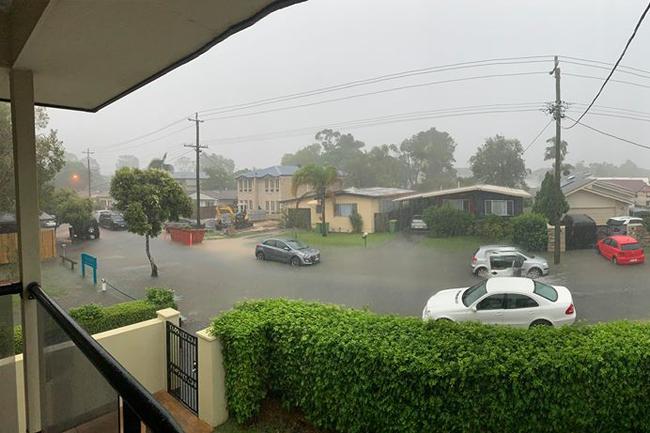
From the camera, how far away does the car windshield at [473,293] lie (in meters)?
3.28

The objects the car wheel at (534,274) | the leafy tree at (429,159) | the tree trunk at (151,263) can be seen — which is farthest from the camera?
the tree trunk at (151,263)

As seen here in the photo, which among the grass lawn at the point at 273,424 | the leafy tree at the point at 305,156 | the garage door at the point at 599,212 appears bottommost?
the grass lawn at the point at 273,424

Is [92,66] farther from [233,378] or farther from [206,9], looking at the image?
[233,378]

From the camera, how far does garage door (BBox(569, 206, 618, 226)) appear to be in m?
3.45

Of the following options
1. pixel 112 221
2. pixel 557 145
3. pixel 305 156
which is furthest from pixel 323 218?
pixel 557 145

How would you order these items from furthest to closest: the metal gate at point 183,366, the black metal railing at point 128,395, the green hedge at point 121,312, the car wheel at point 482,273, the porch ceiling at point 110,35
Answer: the car wheel at point 482,273
the green hedge at point 121,312
the metal gate at point 183,366
the porch ceiling at point 110,35
the black metal railing at point 128,395

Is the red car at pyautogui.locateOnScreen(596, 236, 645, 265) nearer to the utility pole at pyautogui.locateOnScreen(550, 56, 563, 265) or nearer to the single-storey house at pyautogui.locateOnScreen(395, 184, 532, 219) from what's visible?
the utility pole at pyautogui.locateOnScreen(550, 56, 563, 265)

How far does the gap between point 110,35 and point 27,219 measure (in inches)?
21.8

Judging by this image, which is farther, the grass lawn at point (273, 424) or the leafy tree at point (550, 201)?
the leafy tree at point (550, 201)

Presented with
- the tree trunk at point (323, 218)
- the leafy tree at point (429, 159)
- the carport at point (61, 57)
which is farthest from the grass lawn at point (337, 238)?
the carport at point (61, 57)

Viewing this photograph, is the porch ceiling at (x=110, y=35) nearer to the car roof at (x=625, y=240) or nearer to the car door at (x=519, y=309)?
the car door at (x=519, y=309)

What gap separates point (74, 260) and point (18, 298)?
306cm

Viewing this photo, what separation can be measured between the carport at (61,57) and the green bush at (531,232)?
3.49 m

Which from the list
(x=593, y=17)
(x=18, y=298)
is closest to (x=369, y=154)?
(x=593, y=17)
